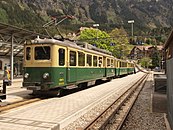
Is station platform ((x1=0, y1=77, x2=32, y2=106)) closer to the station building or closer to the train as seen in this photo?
the train

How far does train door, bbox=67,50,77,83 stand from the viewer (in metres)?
13.2

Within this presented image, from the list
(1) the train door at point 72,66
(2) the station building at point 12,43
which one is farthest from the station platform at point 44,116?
(2) the station building at point 12,43

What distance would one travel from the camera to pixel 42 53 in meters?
12.4

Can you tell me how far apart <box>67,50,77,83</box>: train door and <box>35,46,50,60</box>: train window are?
4.43ft

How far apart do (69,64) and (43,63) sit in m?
1.55

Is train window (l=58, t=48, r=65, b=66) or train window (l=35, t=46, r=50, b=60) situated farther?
train window (l=58, t=48, r=65, b=66)

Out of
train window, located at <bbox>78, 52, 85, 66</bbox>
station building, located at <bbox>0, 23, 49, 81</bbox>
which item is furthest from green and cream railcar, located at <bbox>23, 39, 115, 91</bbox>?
station building, located at <bbox>0, 23, 49, 81</bbox>

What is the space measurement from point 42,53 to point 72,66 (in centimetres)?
194

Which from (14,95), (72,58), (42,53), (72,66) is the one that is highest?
(42,53)

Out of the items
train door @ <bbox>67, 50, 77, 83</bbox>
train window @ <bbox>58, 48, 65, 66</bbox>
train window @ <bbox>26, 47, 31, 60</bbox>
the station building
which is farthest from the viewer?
the station building

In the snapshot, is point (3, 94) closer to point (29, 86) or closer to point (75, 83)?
point (29, 86)

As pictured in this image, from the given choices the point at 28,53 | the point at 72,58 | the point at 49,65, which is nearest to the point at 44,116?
the point at 49,65

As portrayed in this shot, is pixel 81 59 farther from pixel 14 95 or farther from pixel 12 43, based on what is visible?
pixel 12 43

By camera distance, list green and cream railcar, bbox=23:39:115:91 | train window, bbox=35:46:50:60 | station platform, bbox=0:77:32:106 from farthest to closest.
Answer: train window, bbox=35:46:50:60 < green and cream railcar, bbox=23:39:115:91 < station platform, bbox=0:77:32:106
